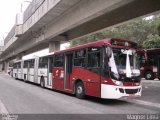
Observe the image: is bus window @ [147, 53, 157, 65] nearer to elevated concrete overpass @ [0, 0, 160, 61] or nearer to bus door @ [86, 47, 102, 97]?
elevated concrete overpass @ [0, 0, 160, 61]

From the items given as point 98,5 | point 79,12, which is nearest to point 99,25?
point 79,12

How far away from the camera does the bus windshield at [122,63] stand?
40.0 ft

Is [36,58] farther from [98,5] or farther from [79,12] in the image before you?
[98,5]

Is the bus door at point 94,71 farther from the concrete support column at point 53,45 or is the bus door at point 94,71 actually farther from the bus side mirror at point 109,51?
the concrete support column at point 53,45

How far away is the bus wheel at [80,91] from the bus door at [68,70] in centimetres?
106

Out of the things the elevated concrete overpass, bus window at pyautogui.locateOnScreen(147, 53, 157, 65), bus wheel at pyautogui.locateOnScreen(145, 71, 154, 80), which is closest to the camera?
the elevated concrete overpass

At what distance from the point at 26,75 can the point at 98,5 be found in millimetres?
14831

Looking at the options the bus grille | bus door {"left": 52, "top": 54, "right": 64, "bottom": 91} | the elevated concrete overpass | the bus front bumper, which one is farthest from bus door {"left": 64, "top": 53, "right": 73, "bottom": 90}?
the bus grille

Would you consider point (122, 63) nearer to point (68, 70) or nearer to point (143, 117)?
point (143, 117)

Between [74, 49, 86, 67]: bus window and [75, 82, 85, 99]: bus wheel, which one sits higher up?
[74, 49, 86, 67]: bus window

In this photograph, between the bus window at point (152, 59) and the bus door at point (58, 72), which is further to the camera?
the bus window at point (152, 59)

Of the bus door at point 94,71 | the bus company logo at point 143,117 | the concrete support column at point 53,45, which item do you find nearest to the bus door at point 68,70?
the bus door at point 94,71


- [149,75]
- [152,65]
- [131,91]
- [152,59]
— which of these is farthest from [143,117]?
[149,75]

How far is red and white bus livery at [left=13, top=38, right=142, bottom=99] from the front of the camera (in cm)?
1218
